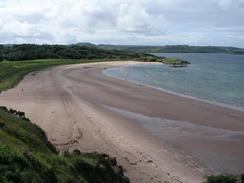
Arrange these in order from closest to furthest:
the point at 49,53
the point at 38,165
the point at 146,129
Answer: the point at 38,165, the point at 146,129, the point at 49,53

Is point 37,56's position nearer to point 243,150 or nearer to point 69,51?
point 69,51

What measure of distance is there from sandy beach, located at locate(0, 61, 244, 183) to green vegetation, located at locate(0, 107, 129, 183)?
4.86m

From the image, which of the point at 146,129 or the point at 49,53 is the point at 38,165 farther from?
the point at 49,53

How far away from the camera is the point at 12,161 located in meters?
10.4

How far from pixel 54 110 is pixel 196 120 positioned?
41.6 ft

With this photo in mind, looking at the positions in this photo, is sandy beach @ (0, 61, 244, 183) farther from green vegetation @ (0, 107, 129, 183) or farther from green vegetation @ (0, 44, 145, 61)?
green vegetation @ (0, 44, 145, 61)

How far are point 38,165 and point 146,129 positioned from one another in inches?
883

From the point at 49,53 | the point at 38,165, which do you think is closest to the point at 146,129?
the point at 38,165

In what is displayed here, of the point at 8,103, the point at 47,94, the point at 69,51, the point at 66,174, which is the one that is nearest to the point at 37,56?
the point at 69,51

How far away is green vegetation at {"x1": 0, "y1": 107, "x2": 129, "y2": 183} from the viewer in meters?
10.1

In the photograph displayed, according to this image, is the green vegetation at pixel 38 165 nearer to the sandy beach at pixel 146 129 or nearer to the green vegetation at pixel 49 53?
the sandy beach at pixel 146 129

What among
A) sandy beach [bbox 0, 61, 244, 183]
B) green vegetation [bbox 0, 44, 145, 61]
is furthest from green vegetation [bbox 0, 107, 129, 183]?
green vegetation [bbox 0, 44, 145, 61]

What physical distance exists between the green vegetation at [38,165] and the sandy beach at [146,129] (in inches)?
192

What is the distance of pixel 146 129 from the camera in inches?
1328
